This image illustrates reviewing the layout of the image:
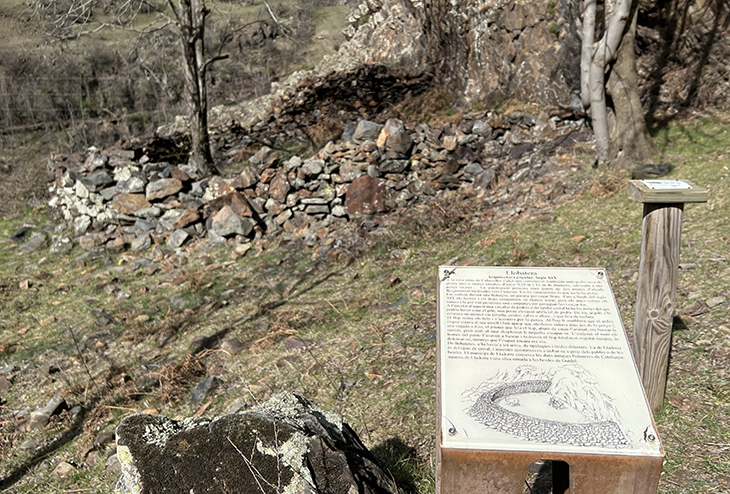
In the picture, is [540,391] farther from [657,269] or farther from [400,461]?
[400,461]

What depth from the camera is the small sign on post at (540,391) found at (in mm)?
2072

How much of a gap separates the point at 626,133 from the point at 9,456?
8608 mm

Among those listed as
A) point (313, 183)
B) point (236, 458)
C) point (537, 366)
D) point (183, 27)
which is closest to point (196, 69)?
point (183, 27)

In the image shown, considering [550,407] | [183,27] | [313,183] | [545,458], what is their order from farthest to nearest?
[183,27], [313,183], [550,407], [545,458]

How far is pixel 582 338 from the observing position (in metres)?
2.42

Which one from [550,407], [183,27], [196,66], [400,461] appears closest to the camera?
[550,407]

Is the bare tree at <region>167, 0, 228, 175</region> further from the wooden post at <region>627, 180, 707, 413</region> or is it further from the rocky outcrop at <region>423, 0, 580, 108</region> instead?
the wooden post at <region>627, 180, 707, 413</region>

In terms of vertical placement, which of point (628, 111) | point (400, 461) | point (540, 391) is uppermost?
point (628, 111)

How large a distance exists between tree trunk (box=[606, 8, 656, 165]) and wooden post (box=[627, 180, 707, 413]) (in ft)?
17.5

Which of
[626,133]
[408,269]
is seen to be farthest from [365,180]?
[626,133]

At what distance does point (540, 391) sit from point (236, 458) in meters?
1.38

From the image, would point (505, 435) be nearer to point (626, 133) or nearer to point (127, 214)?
point (626, 133)

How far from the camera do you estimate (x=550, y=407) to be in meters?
2.18

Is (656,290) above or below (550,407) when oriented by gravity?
above
